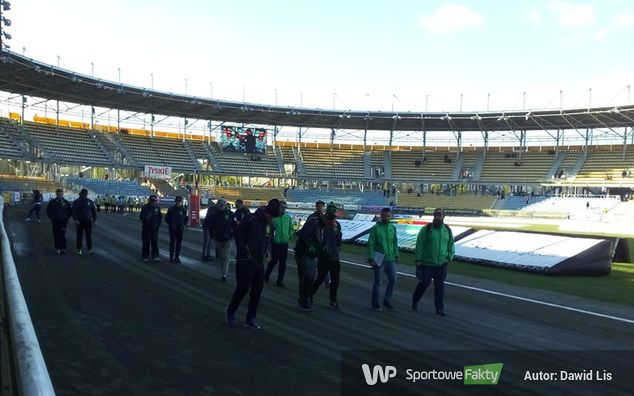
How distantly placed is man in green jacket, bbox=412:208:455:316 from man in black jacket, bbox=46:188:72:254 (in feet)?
32.2

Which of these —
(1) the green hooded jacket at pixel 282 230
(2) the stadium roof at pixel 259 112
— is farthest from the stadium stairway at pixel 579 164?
(1) the green hooded jacket at pixel 282 230

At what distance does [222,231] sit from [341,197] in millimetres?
48458

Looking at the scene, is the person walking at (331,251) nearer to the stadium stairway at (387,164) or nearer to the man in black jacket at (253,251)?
the man in black jacket at (253,251)

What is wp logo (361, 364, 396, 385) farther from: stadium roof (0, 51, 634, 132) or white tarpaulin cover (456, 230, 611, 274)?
stadium roof (0, 51, 634, 132)

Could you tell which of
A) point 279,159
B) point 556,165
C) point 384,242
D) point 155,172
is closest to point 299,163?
point 279,159

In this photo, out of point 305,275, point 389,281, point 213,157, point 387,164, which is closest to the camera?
point 305,275

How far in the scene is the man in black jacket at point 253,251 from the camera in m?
6.82

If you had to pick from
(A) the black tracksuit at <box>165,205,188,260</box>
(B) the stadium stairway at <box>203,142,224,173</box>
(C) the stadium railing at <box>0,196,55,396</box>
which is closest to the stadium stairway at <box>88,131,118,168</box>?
(B) the stadium stairway at <box>203,142,224,173</box>

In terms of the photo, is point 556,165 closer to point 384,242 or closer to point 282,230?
point 282,230

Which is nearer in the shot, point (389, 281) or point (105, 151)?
point (389, 281)

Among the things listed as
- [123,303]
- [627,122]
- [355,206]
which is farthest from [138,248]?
[627,122]

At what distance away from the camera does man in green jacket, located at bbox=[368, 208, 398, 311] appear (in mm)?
8773

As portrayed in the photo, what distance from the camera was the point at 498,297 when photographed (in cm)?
1036

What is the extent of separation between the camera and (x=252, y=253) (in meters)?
6.81
